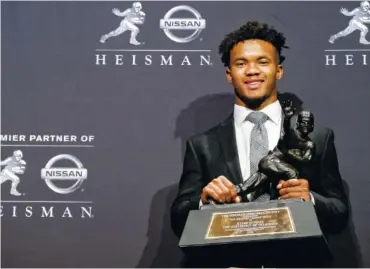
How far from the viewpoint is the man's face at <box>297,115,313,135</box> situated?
2.72 m

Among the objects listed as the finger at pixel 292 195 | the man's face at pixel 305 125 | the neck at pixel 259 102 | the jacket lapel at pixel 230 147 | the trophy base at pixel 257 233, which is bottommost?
the trophy base at pixel 257 233

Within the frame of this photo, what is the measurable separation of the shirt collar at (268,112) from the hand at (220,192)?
1.05 ft

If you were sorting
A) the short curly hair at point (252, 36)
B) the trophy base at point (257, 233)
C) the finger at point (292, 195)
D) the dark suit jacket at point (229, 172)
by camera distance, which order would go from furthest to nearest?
the short curly hair at point (252, 36) < the dark suit jacket at point (229, 172) < the finger at point (292, 195) < the trophy base at point (257, 233)

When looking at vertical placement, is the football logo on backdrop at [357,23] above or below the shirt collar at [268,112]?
above

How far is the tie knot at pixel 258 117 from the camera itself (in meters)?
2.88

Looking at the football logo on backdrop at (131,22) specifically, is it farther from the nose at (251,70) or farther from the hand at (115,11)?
the nose at (251,70)

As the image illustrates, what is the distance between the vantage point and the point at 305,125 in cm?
272

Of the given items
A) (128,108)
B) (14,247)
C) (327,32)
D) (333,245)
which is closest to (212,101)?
(128,108)

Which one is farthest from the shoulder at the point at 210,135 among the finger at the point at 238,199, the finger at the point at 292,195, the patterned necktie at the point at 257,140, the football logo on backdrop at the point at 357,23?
the football logo on backdrop at the point at 357,23

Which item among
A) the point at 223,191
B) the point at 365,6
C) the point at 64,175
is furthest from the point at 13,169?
the point at 365,6

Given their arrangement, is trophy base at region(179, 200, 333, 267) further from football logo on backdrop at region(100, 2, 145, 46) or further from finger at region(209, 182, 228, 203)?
football logo on backdrop at region(100, 2, 145, 46)

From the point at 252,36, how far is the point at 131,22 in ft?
1.91

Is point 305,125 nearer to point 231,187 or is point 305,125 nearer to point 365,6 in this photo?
point 231,187

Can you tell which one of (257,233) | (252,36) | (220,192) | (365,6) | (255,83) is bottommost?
(257,233)
